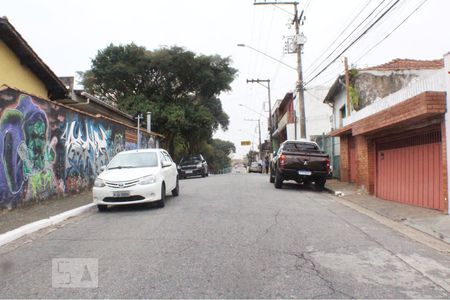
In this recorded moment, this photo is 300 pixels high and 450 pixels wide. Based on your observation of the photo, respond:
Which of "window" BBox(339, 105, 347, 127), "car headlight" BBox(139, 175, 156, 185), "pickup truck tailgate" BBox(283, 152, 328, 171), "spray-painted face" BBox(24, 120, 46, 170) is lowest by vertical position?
"car headlight" BBox(139, 175, 156, 185)

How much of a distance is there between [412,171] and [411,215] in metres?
2.00

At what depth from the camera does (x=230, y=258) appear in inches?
229

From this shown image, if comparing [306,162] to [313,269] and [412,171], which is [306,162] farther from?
[313,269]

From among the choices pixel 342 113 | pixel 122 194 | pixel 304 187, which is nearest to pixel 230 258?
pixel 122 194

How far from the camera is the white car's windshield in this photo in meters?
11.5

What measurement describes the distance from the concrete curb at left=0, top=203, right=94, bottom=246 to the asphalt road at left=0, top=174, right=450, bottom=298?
0.83ft

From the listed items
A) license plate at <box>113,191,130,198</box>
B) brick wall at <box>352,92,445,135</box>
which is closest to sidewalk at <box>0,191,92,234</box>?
license plate at <box>113,191,130,198</box>

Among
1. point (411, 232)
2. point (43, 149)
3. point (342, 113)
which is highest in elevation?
point (342, 113)

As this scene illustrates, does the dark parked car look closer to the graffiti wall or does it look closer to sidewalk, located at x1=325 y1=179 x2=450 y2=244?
the graffiti wall

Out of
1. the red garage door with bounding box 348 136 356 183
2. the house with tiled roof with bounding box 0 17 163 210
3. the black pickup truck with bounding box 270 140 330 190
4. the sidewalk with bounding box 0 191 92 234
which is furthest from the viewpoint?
the red garage door with bounding box 348 136 356 183

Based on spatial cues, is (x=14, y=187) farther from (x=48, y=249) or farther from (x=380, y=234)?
(x=380, y=234)

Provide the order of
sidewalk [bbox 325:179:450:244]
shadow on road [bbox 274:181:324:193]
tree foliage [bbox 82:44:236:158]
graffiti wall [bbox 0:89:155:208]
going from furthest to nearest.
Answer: tree foliage [bbox 82:44:236:158]
shadow on road [bbox 274:181:324:193]
graffiti wall [bbox 0:89:155:208]
sidewalk [bbox 325:179:450:244]

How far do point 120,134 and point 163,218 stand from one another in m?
11.2

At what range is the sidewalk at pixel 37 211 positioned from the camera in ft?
28.3
